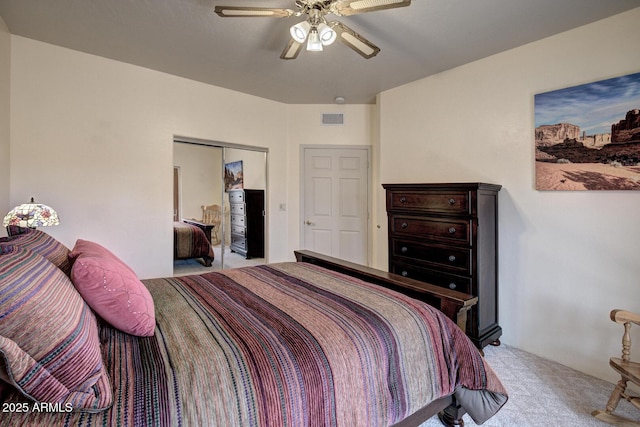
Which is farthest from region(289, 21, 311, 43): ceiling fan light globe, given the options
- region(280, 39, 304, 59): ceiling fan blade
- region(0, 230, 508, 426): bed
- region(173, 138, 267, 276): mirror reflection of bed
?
region(173, 138, 267, 276): mirror reflection of bed

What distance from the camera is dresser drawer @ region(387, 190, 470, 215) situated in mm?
2438

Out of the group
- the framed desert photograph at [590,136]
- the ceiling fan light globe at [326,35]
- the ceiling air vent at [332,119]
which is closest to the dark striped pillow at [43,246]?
the ceiling fan light globe at [326,35]

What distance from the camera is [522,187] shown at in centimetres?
257

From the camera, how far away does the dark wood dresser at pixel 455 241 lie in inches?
94.6

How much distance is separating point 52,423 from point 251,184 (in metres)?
3.41

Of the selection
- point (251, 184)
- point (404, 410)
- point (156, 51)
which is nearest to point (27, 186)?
point (156, 51)

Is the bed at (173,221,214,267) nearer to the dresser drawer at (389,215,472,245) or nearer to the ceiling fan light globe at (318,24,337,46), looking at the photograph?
the dresser drawer at (389,215,472,245)

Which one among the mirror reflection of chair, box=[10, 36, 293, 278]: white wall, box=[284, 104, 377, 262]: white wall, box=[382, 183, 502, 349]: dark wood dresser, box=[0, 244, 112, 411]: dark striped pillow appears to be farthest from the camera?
box=[284, 104, 377, 262]: white wall

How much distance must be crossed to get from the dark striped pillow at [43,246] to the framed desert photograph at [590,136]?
3139mm

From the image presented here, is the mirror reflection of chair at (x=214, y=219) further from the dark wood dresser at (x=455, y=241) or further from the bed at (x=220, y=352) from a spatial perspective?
the dark wood dresser at (x=455, y=241)

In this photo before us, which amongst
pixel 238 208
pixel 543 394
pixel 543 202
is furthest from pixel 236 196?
pixel 543 394

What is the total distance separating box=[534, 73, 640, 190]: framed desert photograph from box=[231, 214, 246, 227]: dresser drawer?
3.15m

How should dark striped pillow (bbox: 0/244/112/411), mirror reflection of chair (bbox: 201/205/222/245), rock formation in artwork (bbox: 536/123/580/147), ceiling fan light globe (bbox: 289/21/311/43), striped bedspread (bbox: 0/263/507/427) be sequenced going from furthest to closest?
mirror reflection of chair (bbox: 201/205/222/245), rock formation in artwork (bbox: 536/123/580/147), ceiling fan light globe (bbox: 289/21/311/43), striped bedspread (bbox: 0/263/507/427), dark striped pillow (bbox: 0/244/112/411)

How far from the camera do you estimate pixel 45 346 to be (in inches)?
30.3
